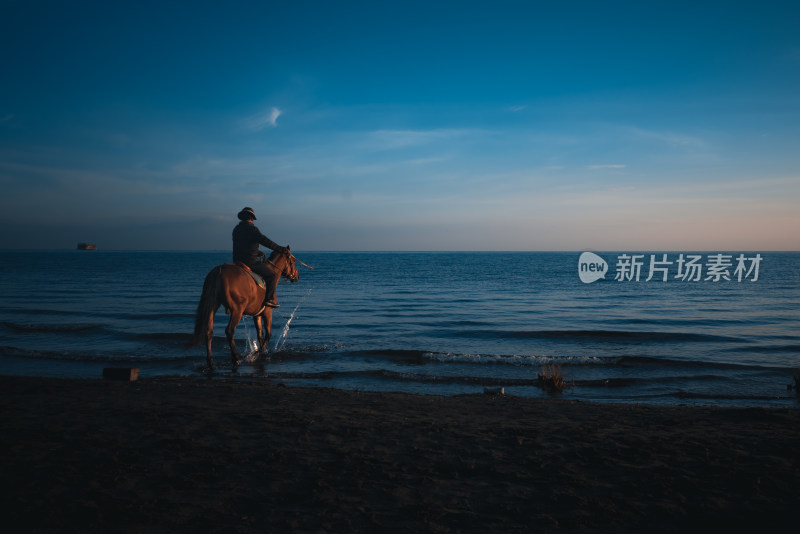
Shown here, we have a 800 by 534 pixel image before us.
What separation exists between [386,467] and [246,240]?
8843 millimetres

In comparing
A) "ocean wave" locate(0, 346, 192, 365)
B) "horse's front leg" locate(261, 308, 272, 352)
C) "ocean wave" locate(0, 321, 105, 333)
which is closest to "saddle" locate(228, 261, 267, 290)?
"horse's front leg" locate(261, 308, 272, 352)

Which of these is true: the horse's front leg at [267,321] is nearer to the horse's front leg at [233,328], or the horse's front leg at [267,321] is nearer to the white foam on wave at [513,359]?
the horse's front leg at [233,328]

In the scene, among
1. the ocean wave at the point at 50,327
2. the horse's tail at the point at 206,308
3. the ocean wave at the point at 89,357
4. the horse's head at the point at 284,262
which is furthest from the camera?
the ocean wave at the point at 50,327

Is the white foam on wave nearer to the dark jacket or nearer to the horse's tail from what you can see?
the dark jacket

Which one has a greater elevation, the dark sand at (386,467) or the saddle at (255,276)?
the saddle at (255,276)

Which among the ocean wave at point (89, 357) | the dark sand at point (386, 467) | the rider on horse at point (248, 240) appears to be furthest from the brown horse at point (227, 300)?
the dark sand at point (386, 467)

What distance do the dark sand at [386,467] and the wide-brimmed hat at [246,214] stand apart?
5782 millimetres

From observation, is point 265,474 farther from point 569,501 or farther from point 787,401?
point 787,401

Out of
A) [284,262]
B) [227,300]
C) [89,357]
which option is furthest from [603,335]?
[89,357]

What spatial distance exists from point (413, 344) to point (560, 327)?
24.2 ft

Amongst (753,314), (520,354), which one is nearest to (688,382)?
(520,354)

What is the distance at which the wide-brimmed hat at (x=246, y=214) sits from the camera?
1227 cm

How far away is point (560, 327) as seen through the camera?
64.5 feet

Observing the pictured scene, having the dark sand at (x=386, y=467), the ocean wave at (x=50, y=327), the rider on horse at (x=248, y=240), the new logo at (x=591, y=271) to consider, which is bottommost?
the ocean wave at (x=50, y=327)
